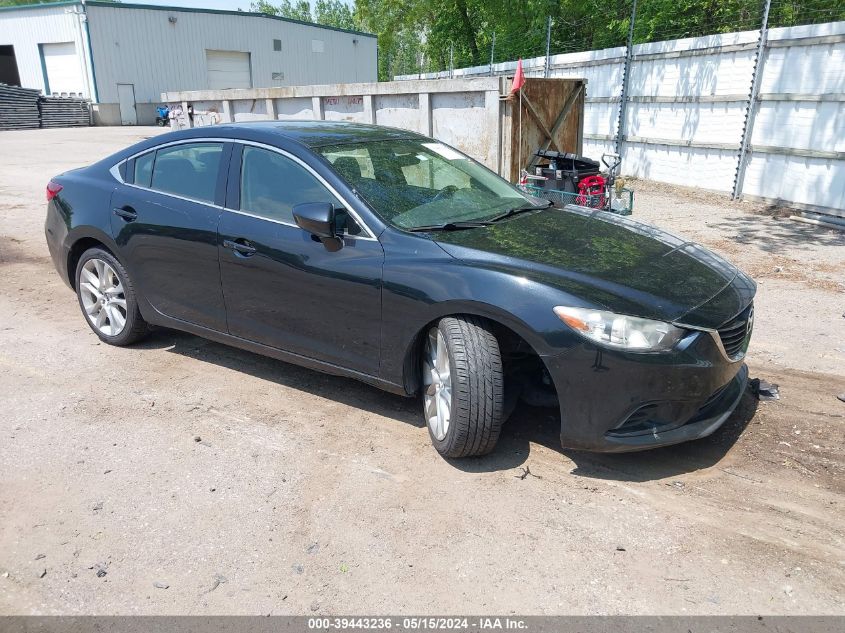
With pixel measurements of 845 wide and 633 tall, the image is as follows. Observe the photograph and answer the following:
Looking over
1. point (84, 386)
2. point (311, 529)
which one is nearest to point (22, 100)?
point (84, 386)

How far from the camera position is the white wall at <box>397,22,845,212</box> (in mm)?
9922

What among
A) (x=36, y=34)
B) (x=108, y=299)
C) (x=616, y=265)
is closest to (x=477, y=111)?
(x=108, y=299)

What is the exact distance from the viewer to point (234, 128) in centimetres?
453

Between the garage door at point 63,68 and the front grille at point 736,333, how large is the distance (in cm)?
3744

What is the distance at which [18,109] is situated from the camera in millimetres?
30016

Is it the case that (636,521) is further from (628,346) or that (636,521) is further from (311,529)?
(311,529)

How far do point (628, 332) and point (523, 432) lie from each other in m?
1.08

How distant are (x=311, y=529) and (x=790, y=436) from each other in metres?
2.72

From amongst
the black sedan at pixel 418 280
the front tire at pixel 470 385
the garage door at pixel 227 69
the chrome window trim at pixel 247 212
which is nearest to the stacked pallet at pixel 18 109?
the garage door at pixel 227 69

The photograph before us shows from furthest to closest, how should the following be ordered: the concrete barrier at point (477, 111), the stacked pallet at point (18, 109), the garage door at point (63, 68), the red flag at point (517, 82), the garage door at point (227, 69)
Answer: the garage door at point (227, 69) < the garage door at point (63, 68) < the stacked pallet at point (18, 109) < the concrete barrier at point (477, 111) < the red flag at point (517, 82)

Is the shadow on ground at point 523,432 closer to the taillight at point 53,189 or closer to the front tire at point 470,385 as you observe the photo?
the front tire at point 470,385

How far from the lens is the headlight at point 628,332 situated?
10.3 feet

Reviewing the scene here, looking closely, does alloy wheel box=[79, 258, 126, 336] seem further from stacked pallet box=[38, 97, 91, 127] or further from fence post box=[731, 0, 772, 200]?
stacked pallet box=[38, 97, 91, 127]

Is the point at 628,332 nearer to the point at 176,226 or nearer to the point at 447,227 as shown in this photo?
the point at 447,227
